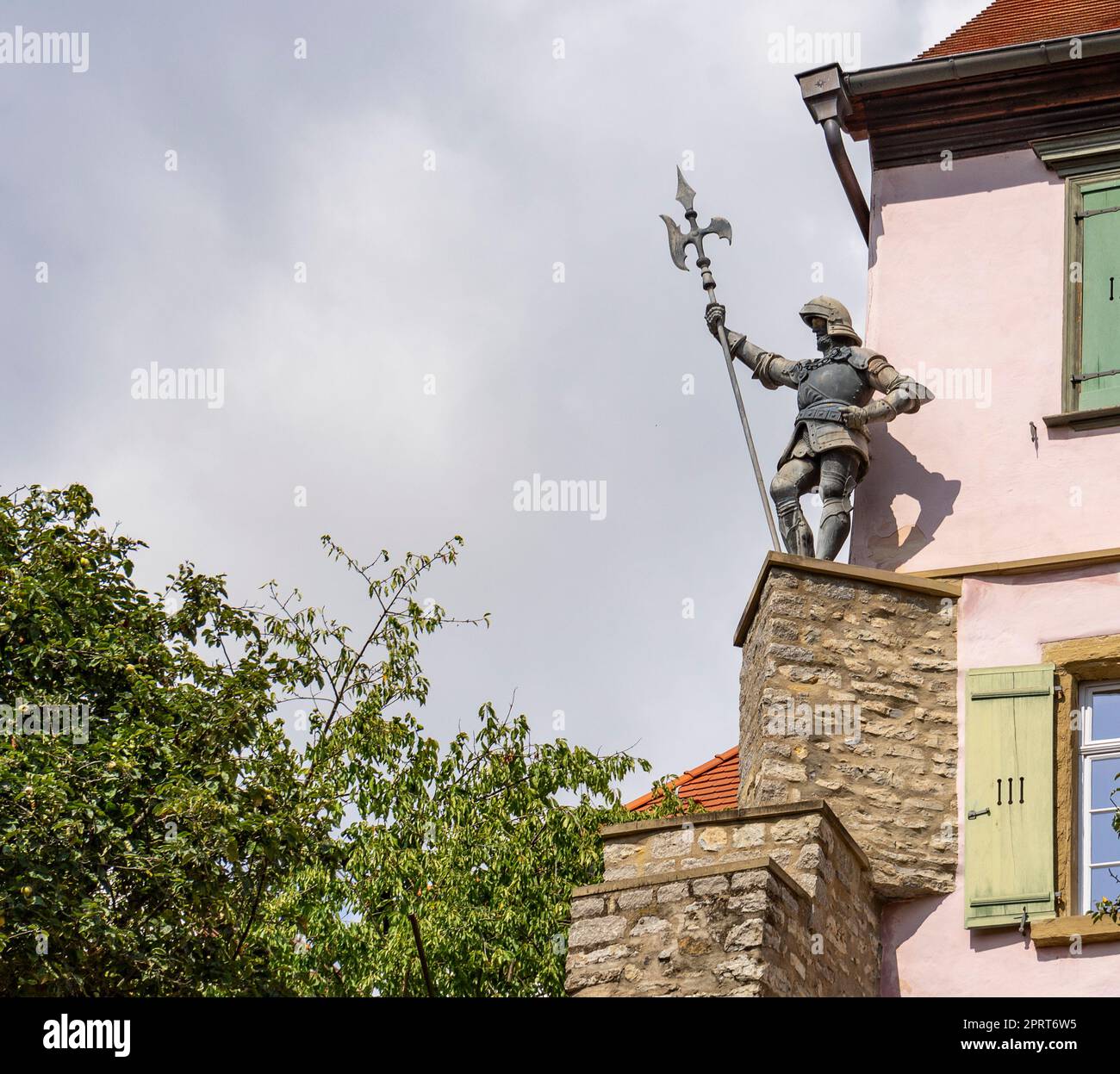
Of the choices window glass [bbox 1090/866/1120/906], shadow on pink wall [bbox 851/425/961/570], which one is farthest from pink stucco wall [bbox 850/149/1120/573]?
window glass [bbox 1090/866/1120/906]

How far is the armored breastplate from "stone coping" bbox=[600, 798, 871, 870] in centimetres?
288

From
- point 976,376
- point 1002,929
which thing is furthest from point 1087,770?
point 976,376

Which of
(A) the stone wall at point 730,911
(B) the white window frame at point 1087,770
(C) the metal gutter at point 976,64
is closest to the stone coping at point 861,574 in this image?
(B) the white window frame at point 1087,770

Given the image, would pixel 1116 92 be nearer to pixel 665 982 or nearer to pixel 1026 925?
pixel 1026 925

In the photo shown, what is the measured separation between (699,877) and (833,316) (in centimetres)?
438

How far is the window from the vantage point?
1288cm

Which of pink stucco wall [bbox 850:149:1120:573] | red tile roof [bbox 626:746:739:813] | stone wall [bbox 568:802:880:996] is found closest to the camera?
stone wall [bbox 568:802:880:996]

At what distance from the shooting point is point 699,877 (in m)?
10.4

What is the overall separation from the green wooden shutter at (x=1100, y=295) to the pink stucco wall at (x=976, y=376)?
169 mm

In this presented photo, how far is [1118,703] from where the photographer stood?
11914 mm

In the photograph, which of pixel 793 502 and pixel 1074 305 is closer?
pixel 793 502

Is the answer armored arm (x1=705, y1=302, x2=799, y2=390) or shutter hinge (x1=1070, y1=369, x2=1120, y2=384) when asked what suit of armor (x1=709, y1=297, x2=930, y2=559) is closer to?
armored arm (x1=705, y1=302, x2=799, y2=390)

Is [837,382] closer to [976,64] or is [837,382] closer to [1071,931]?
[976,64]

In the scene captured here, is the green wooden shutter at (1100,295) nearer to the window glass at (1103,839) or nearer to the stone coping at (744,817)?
the window glass at (1103,839)
